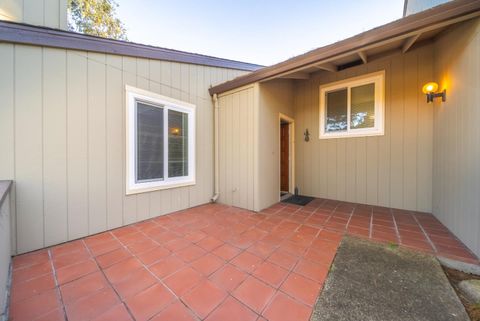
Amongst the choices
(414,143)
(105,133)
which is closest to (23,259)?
(105,133)

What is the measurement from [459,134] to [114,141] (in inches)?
186

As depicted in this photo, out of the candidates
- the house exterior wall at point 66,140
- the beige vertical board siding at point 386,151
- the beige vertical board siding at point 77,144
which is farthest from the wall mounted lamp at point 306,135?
the beige vertical board siding at point 77,144

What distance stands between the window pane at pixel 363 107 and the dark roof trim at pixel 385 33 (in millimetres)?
1926

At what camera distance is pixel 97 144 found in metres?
2.48

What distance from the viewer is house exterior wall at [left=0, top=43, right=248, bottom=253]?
1969 mm

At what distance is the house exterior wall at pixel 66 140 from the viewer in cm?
197

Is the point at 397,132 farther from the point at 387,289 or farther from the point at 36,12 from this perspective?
the point at 36,12

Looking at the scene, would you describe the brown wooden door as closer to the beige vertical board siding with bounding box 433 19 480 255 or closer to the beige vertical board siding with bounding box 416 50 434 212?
the beige vertical board siding with bounding box 416 50 434 212

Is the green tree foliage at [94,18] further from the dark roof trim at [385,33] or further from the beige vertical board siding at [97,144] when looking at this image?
the dark roof trim at [385,33]

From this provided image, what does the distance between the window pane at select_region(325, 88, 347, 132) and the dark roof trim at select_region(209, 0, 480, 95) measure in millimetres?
1940

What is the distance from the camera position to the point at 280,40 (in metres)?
8.42

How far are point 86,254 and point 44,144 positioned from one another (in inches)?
54.6

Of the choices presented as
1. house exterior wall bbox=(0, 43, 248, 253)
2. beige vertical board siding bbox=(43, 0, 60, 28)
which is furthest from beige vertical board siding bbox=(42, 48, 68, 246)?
beige vertical board siding bbox=(43, 0, 60, 28)

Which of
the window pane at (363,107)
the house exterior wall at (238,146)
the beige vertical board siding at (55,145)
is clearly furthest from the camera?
the window pane at (363,107)
